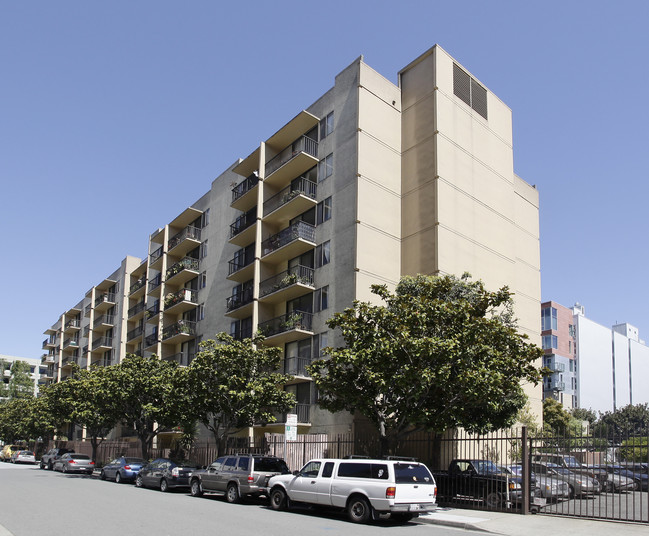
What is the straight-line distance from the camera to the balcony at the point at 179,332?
45062 millimetres

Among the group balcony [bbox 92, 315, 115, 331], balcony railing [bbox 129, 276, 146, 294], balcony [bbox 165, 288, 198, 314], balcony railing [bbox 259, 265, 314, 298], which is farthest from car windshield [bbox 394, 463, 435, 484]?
balcony [bbox 92, 315, 115, 331]

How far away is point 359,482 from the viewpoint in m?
17.4

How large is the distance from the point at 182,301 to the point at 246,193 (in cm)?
1103

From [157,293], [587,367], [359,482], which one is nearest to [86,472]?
[157,293]

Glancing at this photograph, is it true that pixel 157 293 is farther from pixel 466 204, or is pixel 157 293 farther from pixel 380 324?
pixel 380 324

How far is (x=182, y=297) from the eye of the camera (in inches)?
1865

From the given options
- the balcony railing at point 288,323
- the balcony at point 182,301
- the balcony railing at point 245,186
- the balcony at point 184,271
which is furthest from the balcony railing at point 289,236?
the balcony at point 184,271

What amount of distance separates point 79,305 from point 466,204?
61.2m

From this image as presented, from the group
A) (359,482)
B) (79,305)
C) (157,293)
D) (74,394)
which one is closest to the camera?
(359,482)

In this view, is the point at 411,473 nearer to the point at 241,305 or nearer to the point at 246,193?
the point at 241,305

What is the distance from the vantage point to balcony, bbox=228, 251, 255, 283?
1522 inches

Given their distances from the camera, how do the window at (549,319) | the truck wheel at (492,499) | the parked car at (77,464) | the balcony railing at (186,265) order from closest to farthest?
the truck wheel at (492,499), the parked car at (77,464), the balcony railing at (186,265), the window at (549,319)

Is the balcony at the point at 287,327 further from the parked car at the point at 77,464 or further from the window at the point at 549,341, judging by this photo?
the window at the point at 549,341

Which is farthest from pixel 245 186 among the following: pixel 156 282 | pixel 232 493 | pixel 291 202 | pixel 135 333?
pixel 135 333
